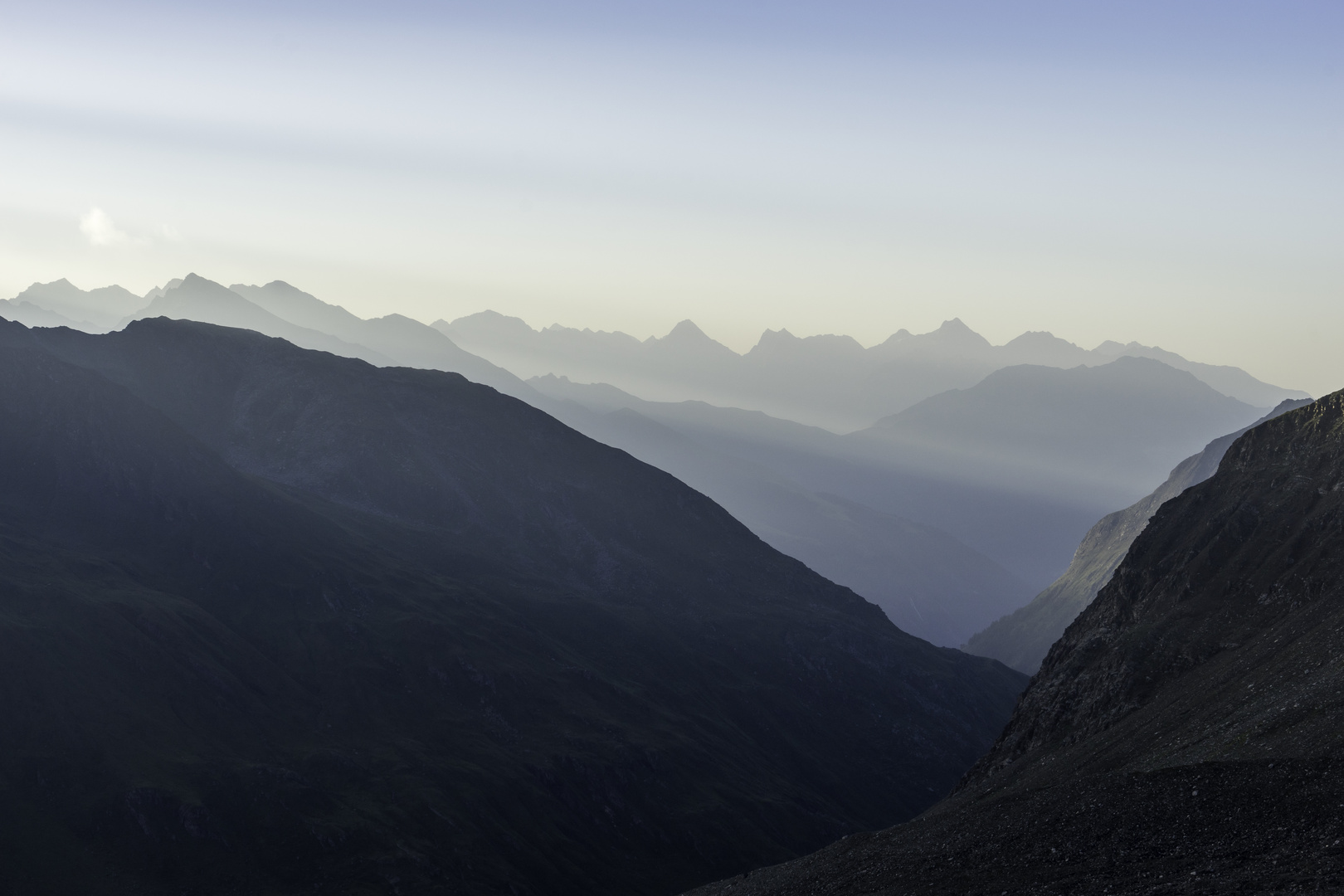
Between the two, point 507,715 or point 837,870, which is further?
point 507,715

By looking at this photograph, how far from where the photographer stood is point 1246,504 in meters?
120

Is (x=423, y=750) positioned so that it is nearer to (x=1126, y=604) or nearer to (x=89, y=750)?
(x=89, y=750)

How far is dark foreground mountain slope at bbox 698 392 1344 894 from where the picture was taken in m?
55.7

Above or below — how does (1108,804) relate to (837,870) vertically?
above

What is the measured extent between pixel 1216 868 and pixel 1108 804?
42.8 ft

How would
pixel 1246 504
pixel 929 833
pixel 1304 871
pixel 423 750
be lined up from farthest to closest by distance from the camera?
pixel 423 750 < pixel 1246 504 < pixel 929 833 < pixel 1304 871

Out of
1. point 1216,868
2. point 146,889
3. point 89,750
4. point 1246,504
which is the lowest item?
point 146,889

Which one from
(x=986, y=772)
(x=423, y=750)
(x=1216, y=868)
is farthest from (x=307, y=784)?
(x=1216, y=868)

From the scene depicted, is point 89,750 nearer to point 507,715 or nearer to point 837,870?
point 507,715

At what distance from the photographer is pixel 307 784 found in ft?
484

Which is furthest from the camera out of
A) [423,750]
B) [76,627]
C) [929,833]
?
[423,750]

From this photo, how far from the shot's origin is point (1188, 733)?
269 ft

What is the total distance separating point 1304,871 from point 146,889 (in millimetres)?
121789

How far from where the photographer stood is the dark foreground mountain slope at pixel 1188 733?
55.7m
